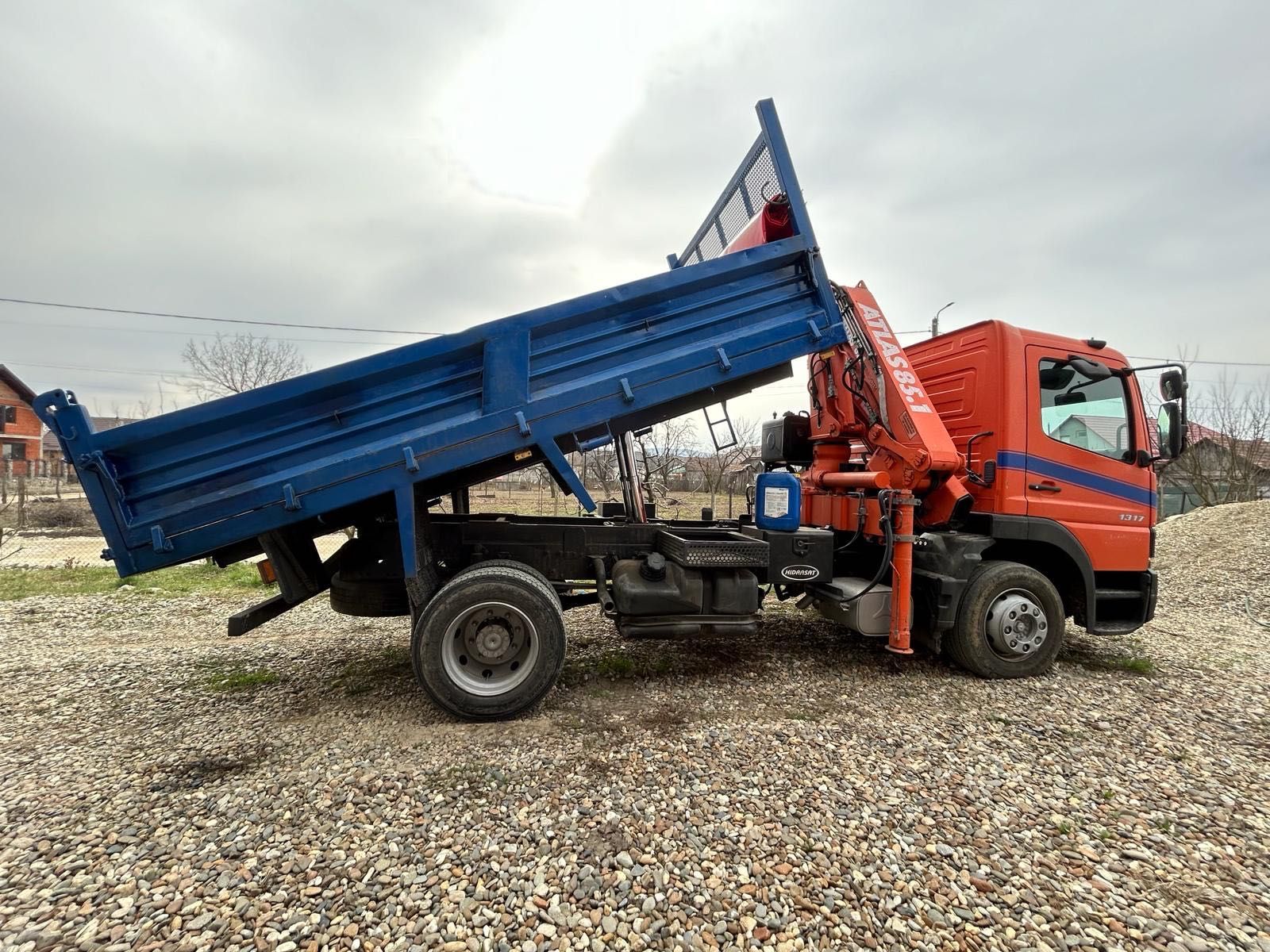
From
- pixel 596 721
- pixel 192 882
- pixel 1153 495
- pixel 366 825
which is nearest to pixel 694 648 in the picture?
pixel 596 721

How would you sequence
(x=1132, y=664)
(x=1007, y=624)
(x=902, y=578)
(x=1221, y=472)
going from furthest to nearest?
(x=1221, y=472)
(x=1132, y=664)
(x=1007, y=624)
(x=902, y=578)

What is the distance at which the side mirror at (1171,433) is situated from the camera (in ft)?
15.3

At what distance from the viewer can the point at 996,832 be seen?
2625 millimetres

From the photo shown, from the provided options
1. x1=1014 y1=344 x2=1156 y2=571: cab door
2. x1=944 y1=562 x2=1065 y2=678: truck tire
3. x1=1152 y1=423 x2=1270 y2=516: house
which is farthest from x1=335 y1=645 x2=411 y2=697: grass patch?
x1=1152 y1=423 x2=1270 y2=516: house

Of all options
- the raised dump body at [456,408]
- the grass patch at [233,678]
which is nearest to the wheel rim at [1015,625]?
the raised dump body at [456,408]

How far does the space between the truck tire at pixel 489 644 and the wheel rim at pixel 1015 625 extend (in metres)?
3.46

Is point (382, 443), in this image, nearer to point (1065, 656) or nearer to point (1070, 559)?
point (1070, 559)

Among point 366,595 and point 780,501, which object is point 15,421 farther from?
point 780,501

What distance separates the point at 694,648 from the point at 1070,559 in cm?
333

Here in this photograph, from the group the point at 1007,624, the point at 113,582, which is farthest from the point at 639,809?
the point at 113,582

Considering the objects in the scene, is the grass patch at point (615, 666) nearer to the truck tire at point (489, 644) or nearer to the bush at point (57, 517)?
the truck tire at point (489, 644)

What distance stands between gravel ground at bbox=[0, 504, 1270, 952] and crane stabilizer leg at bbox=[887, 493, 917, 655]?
391 mm

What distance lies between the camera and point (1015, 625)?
15.0ft

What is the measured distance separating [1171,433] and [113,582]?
41.4 ft
